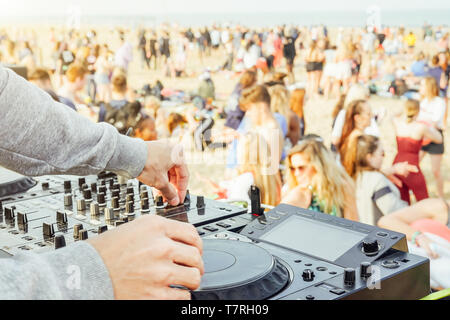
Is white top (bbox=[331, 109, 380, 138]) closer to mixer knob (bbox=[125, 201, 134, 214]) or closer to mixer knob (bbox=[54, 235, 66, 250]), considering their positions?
mixer knob (bbox=[125, 201, 134, 214])

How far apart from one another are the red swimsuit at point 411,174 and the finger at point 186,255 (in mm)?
4263

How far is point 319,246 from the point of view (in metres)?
1.07

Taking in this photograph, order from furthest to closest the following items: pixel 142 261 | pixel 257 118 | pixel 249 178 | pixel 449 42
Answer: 1. pixel 449 42
2. pixel 257 118
3. pixel 249 178
4. pixel 142 261

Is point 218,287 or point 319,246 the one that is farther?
point 319,246

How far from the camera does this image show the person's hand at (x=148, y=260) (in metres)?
0.71

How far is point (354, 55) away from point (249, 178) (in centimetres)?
739

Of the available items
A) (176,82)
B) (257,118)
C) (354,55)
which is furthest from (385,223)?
(176,82)

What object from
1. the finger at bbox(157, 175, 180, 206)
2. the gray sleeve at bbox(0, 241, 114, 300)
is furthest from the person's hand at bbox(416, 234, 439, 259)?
the gray sleeve at bbox(0, 241, 114, 300)

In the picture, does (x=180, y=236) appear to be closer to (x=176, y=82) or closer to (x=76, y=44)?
(x=176, y=82)

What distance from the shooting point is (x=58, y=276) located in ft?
2.18

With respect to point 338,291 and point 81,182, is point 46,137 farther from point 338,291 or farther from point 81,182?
point 338,291

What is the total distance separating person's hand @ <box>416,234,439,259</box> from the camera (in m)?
2.70

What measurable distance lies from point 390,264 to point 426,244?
2.02m

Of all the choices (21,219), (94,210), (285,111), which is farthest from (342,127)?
(21,219)
